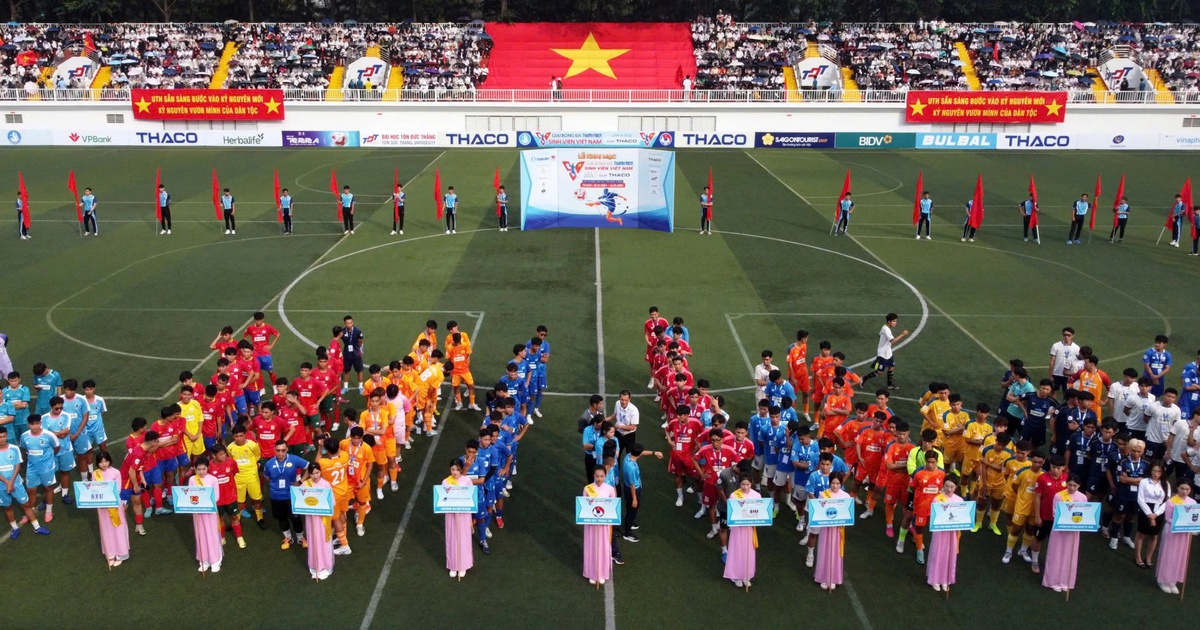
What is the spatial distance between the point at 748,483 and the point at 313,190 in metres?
31.7

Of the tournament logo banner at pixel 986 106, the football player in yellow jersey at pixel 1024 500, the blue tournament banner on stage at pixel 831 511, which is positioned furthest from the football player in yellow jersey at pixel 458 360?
the tournament logo banner at pixel 986 106

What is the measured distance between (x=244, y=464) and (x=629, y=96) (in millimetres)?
45315

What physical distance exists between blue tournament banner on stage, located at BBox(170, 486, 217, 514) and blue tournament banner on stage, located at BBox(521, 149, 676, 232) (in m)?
19.8

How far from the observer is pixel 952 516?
33.4ft

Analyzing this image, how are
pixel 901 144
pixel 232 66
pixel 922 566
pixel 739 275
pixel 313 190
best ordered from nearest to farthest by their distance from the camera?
pixel 922 566 < pixel 739 275 < pixel 313 190 < pixel 901 144 < pixel 232 66

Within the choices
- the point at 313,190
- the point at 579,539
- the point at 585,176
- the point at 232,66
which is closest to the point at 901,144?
the point at 585,176

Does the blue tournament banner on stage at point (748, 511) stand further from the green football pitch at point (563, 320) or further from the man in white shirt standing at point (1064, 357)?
the man in white shirt standing at point (1064, 357)

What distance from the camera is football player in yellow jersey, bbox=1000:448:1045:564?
11.0m

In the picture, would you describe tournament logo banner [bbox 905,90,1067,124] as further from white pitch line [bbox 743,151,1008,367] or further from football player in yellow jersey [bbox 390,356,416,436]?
football player in yellow jersey [bbox 390,356,416,436]

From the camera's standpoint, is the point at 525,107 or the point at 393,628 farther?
the point at 525,107

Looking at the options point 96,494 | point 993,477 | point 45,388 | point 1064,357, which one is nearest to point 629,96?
point 1064,357

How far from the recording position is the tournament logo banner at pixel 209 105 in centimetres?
5212

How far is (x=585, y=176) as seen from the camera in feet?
97.9

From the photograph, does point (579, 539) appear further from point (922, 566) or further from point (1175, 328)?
point (1175, 328)
